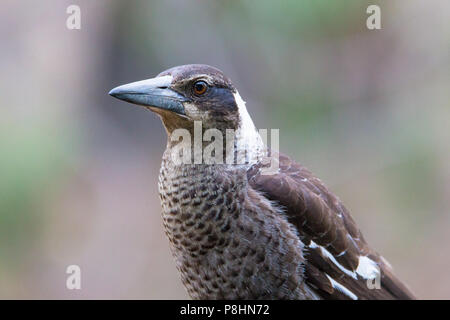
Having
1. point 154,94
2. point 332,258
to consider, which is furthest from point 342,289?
point 154,94

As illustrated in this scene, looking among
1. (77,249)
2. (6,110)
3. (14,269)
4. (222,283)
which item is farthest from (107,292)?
(222,283)

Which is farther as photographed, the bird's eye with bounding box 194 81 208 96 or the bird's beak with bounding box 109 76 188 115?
the bird's eye with bounding box 194 81 208 96

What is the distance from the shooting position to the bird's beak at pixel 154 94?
2.10m

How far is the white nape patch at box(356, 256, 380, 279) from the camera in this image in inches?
101

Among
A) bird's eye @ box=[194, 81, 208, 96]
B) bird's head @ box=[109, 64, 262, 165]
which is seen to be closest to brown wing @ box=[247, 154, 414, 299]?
bird's head @ box=[109, 64, 262, 165]

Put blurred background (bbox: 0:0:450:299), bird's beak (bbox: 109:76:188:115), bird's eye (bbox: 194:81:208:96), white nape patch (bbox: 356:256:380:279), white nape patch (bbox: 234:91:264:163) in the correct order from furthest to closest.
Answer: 1. blurred background (bbox: 0:0:450:299)
2. white nape patch (bbox: 356:256:380:279)
3. white nape patch (bbox: 234:91:264:163)
4. bird's eye (bbox: 194:81:208:96)
5. bird's beak (bbox: 109:76:188:115)

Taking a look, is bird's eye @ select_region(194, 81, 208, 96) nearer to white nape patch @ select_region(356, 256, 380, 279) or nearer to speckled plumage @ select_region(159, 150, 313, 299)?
speckled plumage @ select_region(159, 150, 313, 299)

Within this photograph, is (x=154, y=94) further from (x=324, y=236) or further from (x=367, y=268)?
(x=367, y=268)

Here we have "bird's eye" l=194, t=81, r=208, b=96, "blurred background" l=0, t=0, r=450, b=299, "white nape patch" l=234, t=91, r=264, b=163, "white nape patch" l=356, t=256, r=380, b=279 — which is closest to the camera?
"bird's eye" l=194, t=81, r=208, b=96

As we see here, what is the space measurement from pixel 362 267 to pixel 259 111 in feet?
8.23

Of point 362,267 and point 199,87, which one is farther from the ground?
point 199,87

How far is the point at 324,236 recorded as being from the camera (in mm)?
2404

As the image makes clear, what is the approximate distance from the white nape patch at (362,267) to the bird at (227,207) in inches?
0.6

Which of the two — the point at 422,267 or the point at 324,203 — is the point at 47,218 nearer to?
the point at 324,203
